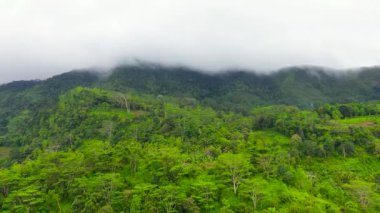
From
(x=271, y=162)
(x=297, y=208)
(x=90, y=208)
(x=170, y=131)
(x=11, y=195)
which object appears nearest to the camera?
(x=297, y=208)

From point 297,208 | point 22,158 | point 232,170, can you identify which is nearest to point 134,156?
point 232,170

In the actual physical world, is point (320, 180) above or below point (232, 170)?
below

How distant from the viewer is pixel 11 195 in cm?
6838

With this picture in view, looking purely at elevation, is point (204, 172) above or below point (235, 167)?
below

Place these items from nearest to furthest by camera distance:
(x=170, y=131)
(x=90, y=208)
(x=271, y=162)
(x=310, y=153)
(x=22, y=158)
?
1. (x=90, y=208)
2. (x=271, y=162)
3. (x=310, y=153)
4. (x=170, y=131)
5. (x=22, y=158)

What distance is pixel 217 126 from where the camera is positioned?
121812mm

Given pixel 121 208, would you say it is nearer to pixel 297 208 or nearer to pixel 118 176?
pixel 118 176

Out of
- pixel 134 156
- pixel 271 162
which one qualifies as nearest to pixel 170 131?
pixel 134 156

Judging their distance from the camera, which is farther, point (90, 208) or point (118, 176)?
point (118, 176)

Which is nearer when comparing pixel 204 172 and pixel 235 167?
pixel 235 167

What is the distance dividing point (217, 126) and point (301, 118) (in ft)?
103

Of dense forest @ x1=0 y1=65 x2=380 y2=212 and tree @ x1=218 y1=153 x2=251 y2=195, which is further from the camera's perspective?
tree @ x1=218 y1=153 x2=251 y2=195

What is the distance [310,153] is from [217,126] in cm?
2938

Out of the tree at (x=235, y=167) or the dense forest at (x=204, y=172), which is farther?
the tree at (x=235, y=167)
